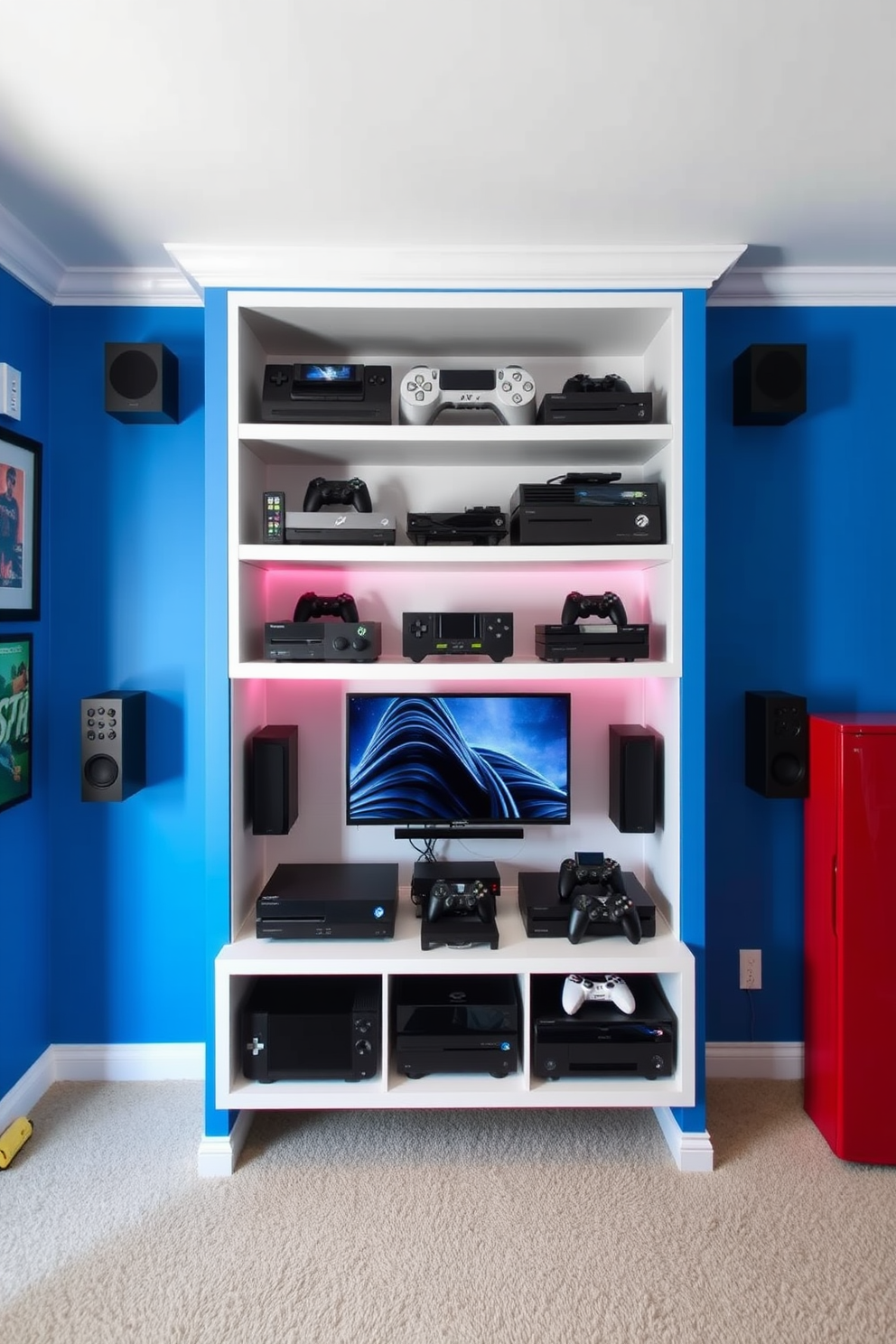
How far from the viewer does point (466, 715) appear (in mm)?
2537

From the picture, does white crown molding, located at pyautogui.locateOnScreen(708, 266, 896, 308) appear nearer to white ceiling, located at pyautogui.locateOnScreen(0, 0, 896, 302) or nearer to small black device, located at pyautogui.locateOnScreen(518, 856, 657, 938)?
white ceiling, located at pyautogui.locateOnScreen(0, 0, 896, 302)

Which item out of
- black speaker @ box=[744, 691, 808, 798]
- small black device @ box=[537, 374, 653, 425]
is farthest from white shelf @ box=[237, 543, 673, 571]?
black speaker @ box=[744, 691, 808, 798]

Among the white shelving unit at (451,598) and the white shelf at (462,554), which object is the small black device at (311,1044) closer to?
the white shelving unit at (451,598)

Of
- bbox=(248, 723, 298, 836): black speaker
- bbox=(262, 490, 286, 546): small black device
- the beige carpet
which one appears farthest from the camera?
bbox=(248, 723, 298, 836): black speaker

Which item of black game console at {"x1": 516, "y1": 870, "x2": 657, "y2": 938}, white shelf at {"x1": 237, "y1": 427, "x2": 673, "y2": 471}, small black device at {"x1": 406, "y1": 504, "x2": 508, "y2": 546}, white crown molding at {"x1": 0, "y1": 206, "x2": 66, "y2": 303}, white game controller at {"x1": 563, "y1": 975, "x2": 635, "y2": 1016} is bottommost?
white game controller at {"x1": 563, "y1": 975, "x2": 635, "y2": 1016}

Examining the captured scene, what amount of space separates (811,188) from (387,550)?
4.76ft

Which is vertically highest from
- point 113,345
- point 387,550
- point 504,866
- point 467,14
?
point 467,14

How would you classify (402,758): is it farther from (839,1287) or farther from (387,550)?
(839,1287)

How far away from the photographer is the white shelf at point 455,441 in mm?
2230

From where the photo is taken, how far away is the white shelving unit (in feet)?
7.25

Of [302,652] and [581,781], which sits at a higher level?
[302,652]

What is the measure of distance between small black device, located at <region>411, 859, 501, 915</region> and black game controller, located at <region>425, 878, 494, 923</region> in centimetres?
2

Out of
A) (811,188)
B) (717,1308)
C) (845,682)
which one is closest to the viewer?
(717,1308)

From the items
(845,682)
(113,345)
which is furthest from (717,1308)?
(113,345)
